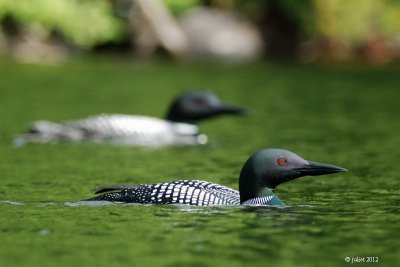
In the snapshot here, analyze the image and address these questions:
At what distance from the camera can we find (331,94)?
20.6 meters

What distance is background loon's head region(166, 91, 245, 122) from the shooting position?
14414mm

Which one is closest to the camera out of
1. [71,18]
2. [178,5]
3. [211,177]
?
[211,177]

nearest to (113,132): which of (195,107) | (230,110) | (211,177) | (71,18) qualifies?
(195,107)

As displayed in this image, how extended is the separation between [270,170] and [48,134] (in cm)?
558

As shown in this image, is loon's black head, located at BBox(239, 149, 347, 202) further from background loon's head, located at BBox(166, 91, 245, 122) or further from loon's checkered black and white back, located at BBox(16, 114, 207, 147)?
background loon's head, located at BBox(166, 91, 245, 122)

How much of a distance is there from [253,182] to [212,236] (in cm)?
112

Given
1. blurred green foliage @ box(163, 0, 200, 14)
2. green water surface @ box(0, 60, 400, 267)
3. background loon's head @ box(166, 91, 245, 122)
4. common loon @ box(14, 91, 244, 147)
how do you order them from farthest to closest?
blurred green foliage @ box(163, 0, 200, 14) → background loon's head @ box(166, 91, 245, 122) → common loon @ box(14, 91, 244, 147) → green water surface @ box(0, 60, 400, 267)

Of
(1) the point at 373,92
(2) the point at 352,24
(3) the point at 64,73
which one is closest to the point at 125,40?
(2) the point at 352,24

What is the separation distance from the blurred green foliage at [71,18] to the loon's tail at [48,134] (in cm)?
1719

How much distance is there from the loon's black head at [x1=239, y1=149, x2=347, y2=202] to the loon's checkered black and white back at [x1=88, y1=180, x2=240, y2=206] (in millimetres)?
152

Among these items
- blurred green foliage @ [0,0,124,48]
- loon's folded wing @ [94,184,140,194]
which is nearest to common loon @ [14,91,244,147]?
loon's folded wing @ [94,184,140,194]

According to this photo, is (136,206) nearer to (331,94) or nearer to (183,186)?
(183,186)

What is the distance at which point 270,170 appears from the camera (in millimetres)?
8438

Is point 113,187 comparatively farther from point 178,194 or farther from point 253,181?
point 253,181
